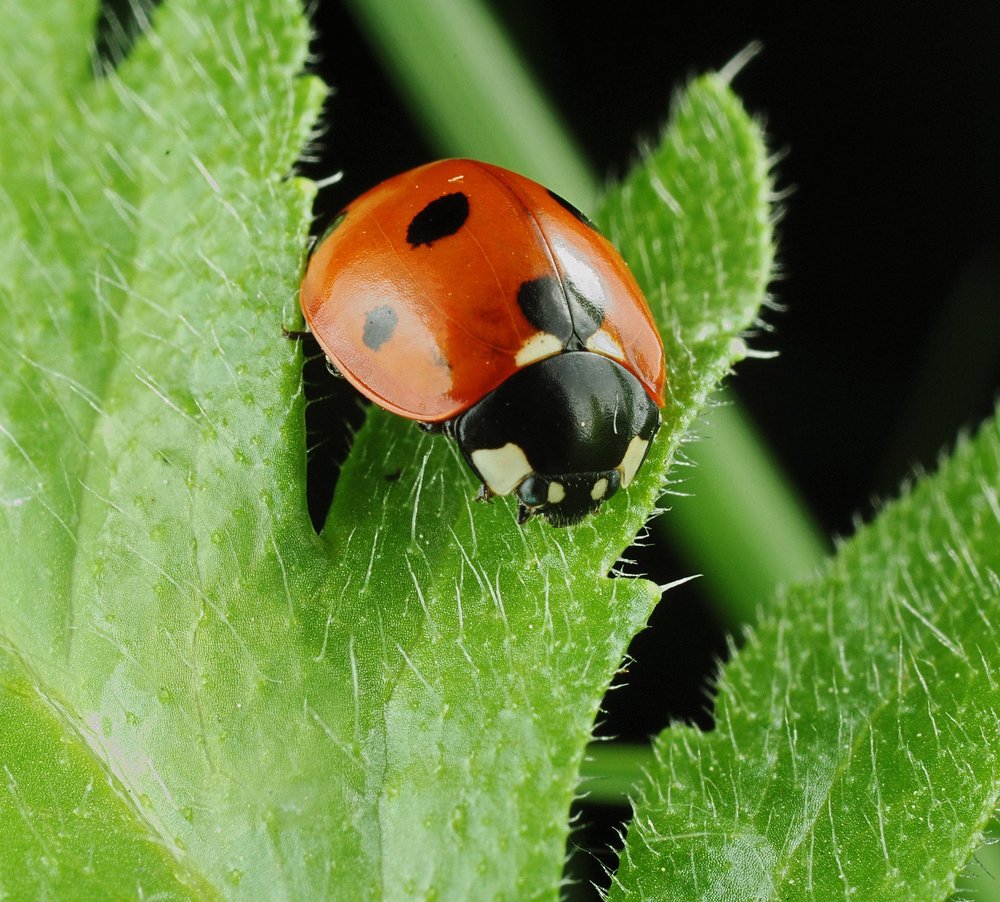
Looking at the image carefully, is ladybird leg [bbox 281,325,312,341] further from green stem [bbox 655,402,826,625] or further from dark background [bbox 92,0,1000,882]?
dark background [bbox 92,0,1000,882]

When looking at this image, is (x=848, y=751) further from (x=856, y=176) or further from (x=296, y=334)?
(x=856, y=176)

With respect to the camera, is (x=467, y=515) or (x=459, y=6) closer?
(x=467, y=515)

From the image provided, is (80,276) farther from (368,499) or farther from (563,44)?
(563,44)

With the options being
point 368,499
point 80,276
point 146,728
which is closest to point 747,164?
point 368,499

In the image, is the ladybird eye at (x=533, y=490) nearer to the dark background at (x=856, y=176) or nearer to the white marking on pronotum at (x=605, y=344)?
the white marking on pronotum at (x=605, y=344)

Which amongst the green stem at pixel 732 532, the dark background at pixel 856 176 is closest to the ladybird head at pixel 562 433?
the green stem at pixel 732 532

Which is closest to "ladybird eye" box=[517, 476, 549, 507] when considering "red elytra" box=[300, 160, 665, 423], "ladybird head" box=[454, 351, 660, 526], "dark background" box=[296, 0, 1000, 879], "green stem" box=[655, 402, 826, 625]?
"ladybird head" box=[454, 351, 660, 526]
